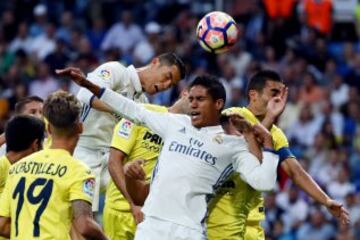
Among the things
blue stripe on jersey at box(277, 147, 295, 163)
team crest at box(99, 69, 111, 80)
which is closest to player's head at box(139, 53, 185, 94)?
team crest at box(99, 69, 111, 80)

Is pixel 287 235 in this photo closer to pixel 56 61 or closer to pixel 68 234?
pixel 56 61

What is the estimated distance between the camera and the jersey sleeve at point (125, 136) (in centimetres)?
1256

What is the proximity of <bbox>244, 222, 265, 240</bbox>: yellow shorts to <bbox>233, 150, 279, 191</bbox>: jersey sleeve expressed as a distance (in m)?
1.53

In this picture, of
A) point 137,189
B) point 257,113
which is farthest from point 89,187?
point 257,113

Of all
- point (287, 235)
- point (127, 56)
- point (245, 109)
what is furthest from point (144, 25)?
point (245, 109)

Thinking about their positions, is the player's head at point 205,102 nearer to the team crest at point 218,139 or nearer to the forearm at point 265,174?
the team crest at point 218,139

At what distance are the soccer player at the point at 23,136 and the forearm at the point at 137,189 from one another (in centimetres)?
108

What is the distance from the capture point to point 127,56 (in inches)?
987

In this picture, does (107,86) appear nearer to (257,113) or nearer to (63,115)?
(257,113)

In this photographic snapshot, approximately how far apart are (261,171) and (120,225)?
2476 mm

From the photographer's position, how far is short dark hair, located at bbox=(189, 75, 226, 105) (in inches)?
444

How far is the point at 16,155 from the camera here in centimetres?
1103

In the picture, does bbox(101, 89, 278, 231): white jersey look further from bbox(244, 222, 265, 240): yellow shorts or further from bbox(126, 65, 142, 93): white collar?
bbox(126, 65, 142, 93): white collar

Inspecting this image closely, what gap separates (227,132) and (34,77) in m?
14.0
